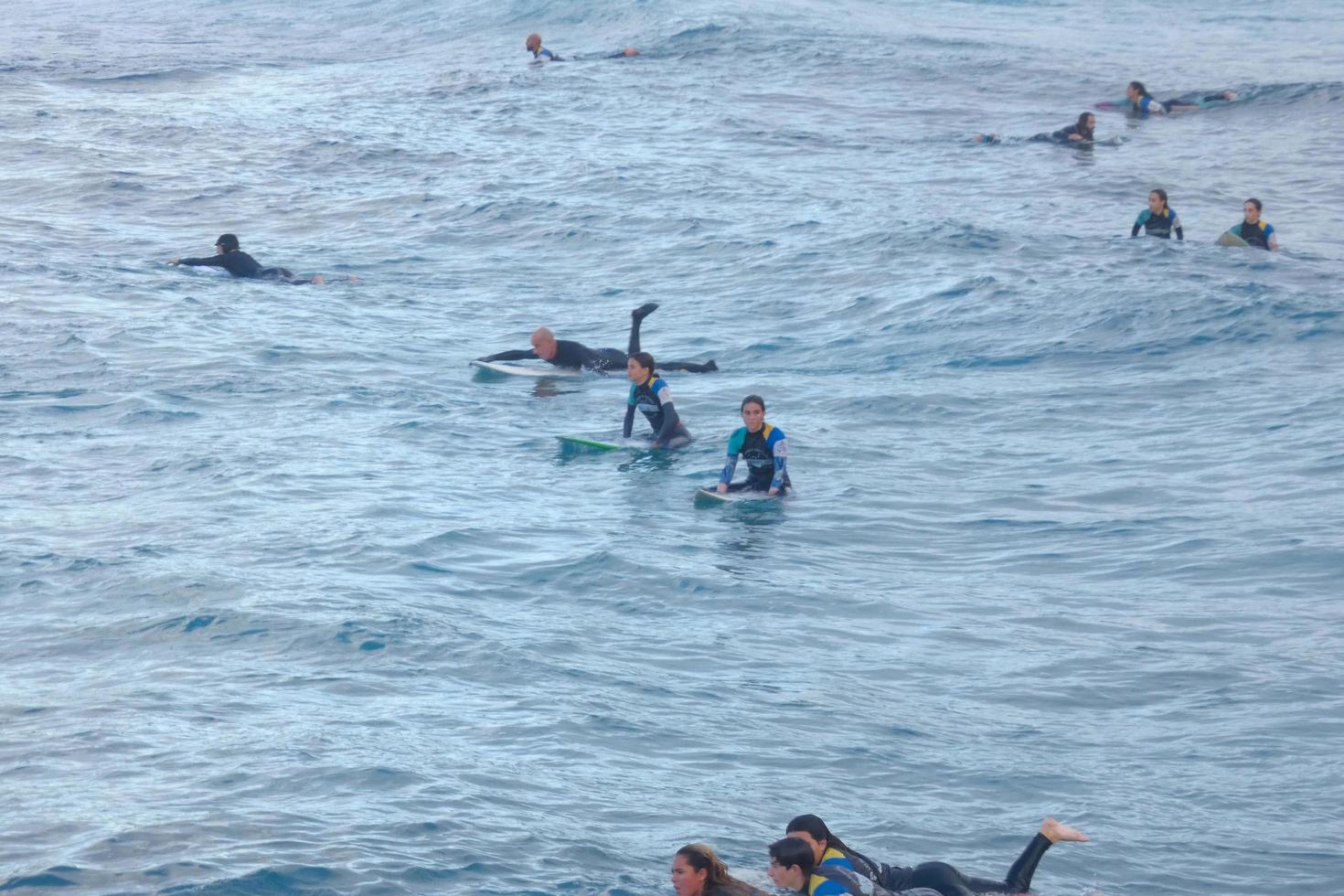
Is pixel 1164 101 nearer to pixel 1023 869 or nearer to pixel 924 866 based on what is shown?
pixel 1023 869

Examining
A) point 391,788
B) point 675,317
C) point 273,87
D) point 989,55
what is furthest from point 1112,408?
point 273,87

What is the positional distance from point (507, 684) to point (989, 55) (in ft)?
127

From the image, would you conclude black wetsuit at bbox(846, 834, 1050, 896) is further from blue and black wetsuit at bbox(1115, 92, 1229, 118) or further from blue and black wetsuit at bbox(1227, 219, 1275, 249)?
blue and black wetsuit at bbox(1115, 92, 1229, 118)

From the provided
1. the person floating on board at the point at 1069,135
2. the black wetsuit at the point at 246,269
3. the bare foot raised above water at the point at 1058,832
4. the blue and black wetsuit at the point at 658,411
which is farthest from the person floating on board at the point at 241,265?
the bare foot raised above water at the point at 1058,832

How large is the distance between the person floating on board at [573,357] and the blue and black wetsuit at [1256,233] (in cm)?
957

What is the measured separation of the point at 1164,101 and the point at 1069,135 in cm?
621

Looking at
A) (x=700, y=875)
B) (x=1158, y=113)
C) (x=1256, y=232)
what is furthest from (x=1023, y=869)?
(x=1158, y=113)

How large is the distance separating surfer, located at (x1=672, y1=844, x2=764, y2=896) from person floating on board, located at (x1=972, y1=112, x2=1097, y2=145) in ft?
93.1

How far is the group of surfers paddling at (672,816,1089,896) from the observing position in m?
7.49

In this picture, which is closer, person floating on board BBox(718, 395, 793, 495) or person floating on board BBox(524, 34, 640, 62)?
person floating on board BBox(718, 395, 793, 495)

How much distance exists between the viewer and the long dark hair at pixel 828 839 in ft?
25.9

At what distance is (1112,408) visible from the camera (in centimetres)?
1834

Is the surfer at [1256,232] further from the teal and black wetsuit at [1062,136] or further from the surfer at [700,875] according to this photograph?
the surfer at [700,875]

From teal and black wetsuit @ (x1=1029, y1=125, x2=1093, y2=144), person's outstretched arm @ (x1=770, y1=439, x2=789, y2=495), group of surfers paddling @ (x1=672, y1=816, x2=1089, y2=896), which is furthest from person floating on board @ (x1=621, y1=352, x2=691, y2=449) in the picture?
teal and black wetsuit @ (x1=1029, y1=125, x2=1093, y2=144)
